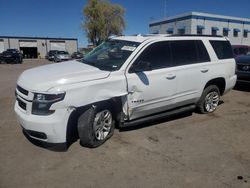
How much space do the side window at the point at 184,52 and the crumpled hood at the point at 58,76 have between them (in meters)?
1.76

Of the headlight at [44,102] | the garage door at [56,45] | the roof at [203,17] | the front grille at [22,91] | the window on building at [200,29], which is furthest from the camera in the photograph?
the garage door at [56,45]

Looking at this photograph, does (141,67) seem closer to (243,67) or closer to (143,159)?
(143,159)

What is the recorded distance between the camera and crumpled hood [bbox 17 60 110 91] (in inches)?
158

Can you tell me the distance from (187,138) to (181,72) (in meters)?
1.39

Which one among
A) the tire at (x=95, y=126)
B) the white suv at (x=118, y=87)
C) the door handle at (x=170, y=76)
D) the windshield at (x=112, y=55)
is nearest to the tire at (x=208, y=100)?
the white suv at (x=118, y=87)

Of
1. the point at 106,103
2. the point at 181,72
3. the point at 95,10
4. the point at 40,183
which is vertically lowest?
the point at 40,183

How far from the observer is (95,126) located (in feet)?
14.7

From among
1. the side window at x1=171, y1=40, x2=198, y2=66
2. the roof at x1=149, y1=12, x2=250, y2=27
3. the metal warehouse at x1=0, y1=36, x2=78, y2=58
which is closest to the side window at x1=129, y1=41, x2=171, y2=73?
the side window at x1=171, y1=40, x2=198, y2=66

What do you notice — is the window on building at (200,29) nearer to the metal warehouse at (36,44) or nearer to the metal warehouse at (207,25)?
the metal warehouse at (207,25)

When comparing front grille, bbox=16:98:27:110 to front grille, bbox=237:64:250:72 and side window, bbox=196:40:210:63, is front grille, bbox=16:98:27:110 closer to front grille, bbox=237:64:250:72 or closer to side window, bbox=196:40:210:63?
side window, bbox=196:40:210:63

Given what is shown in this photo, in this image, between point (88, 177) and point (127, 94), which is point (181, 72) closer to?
point (127, 94)

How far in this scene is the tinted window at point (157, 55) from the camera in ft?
16.7

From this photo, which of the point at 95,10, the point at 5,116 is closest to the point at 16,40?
the point at 95,10

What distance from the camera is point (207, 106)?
6.59 m
